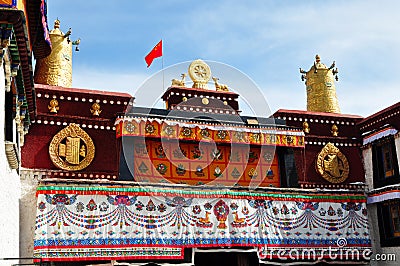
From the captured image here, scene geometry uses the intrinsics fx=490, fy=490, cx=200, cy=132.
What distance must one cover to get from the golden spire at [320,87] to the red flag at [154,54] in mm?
6804

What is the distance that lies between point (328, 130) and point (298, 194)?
3.28 meters

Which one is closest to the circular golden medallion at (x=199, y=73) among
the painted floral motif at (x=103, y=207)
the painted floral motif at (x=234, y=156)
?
the painted floral motif at (x=234, y=156)

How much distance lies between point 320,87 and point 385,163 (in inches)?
188

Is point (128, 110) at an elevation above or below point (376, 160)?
above

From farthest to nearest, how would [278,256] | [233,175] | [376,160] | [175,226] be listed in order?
[376,160], [233,175], [278,256], [175,226]

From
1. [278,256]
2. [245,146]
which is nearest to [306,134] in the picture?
[245,146]

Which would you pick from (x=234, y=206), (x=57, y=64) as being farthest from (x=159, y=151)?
(x=57, y=64)

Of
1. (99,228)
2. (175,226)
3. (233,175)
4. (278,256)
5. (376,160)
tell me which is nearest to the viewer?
(99,228)

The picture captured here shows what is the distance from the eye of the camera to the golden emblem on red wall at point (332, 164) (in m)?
15.6

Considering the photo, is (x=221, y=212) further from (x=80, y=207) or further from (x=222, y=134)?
(x=80, y=207)

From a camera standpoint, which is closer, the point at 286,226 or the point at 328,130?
the point at 286,226

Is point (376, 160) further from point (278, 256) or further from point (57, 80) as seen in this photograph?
point (57, 80)

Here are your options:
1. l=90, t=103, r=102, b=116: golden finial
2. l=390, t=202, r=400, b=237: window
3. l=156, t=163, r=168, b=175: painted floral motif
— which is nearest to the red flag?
l=90, t=103, r=102, b=116: golden finial

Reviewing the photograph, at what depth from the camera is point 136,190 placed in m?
12.2
